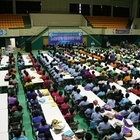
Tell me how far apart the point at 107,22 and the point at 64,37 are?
7.69 metres

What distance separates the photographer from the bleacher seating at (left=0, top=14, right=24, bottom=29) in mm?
24438

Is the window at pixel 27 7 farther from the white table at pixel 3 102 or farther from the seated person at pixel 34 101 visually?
the seated person at pixel 34 101

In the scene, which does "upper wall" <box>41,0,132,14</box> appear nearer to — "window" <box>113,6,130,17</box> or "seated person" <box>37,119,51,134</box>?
"window" <box>113,6,130,17</box>

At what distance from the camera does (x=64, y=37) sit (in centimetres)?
2512

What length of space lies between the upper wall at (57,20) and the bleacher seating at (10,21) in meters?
1.52

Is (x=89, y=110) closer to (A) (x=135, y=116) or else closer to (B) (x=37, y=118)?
(A) (x=135, y=116)

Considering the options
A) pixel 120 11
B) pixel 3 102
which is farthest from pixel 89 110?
pixel 120 11

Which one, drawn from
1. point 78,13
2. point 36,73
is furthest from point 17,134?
point 78,13

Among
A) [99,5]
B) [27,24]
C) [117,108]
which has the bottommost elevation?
[117,108]

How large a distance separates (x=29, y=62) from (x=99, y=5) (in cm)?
1896

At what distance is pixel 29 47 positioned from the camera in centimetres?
2314

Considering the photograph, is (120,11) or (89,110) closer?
(89,110)

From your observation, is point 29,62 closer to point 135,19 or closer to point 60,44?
point 60,44

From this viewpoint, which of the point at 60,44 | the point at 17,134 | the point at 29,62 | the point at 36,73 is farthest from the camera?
the point at 60,44
